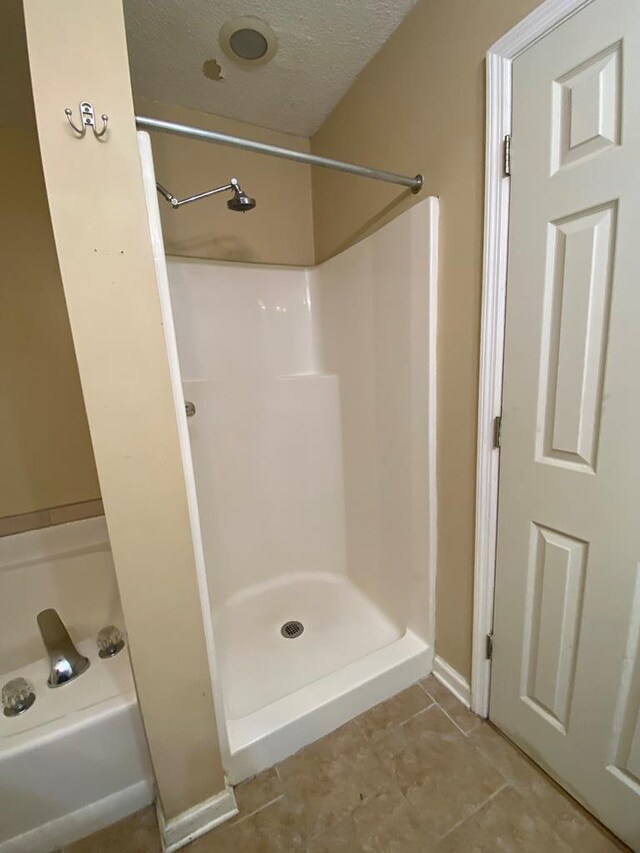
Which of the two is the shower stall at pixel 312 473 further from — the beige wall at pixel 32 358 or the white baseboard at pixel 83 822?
the beige wall at pixel 32 358

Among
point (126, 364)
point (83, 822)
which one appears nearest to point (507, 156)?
point (126, 364)

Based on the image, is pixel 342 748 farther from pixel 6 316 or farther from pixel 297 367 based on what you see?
pixel 6 316

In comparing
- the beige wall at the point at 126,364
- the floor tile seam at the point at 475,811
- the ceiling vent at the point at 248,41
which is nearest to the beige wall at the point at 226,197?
the ceiling vent at the point at 248,41

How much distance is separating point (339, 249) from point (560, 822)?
207 centimetres

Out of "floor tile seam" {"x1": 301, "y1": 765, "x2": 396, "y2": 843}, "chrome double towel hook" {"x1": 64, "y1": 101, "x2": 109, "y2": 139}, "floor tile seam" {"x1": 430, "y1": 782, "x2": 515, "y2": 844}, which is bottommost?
"floor tile seam" {"x1": 301, "y1": 765, "x2": 396, "y2": 843}

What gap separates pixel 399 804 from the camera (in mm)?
977

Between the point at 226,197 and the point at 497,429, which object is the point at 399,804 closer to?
the point at 497,429

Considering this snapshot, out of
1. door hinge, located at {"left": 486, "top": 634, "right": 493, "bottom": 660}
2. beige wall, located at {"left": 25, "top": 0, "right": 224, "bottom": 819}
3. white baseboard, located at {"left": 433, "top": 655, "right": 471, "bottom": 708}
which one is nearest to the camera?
beige wall, located at {"left": 25, "top": 0, "right": 224, "bottom": 819}

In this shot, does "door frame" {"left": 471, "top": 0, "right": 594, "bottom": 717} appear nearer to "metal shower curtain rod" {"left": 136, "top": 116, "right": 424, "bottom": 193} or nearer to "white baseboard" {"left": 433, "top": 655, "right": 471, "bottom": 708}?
"white baseboard" {"left": 433, "top": 655, "right": 471, "bottom": 708}

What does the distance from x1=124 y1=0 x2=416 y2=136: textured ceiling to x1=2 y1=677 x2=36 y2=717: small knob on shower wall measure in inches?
78.4

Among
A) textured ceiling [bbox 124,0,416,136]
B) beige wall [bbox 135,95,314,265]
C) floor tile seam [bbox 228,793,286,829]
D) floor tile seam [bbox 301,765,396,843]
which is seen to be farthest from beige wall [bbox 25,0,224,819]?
beige wall [bbox 135,95,314,265]

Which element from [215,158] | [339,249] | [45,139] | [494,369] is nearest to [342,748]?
[494,369]

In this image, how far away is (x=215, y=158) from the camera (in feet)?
5.23

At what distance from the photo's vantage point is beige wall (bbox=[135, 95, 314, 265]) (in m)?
1.52
